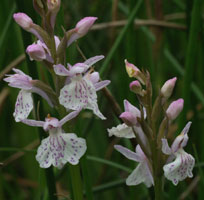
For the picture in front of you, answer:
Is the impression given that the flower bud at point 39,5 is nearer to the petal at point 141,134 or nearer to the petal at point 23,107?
the petal at point 23,107

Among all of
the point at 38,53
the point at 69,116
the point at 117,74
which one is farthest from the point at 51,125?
the point at 117,74

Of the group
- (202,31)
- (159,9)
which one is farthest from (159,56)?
(202,31)

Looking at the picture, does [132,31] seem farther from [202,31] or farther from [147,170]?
[147,170]

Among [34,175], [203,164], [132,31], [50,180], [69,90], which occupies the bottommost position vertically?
[34,175]

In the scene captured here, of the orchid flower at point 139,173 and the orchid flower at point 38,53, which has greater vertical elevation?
the orchid flower at point 38,53

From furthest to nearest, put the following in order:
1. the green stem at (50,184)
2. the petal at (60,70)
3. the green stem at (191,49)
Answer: the green stem at (191,49) < the green stem at (50,184) < the petal at (60,70)

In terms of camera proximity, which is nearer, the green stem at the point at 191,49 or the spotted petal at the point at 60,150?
the spotted petal at the point at 60,150

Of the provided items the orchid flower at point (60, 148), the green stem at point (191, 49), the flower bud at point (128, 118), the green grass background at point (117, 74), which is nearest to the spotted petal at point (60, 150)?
the orchid flower at point (60, 148)
